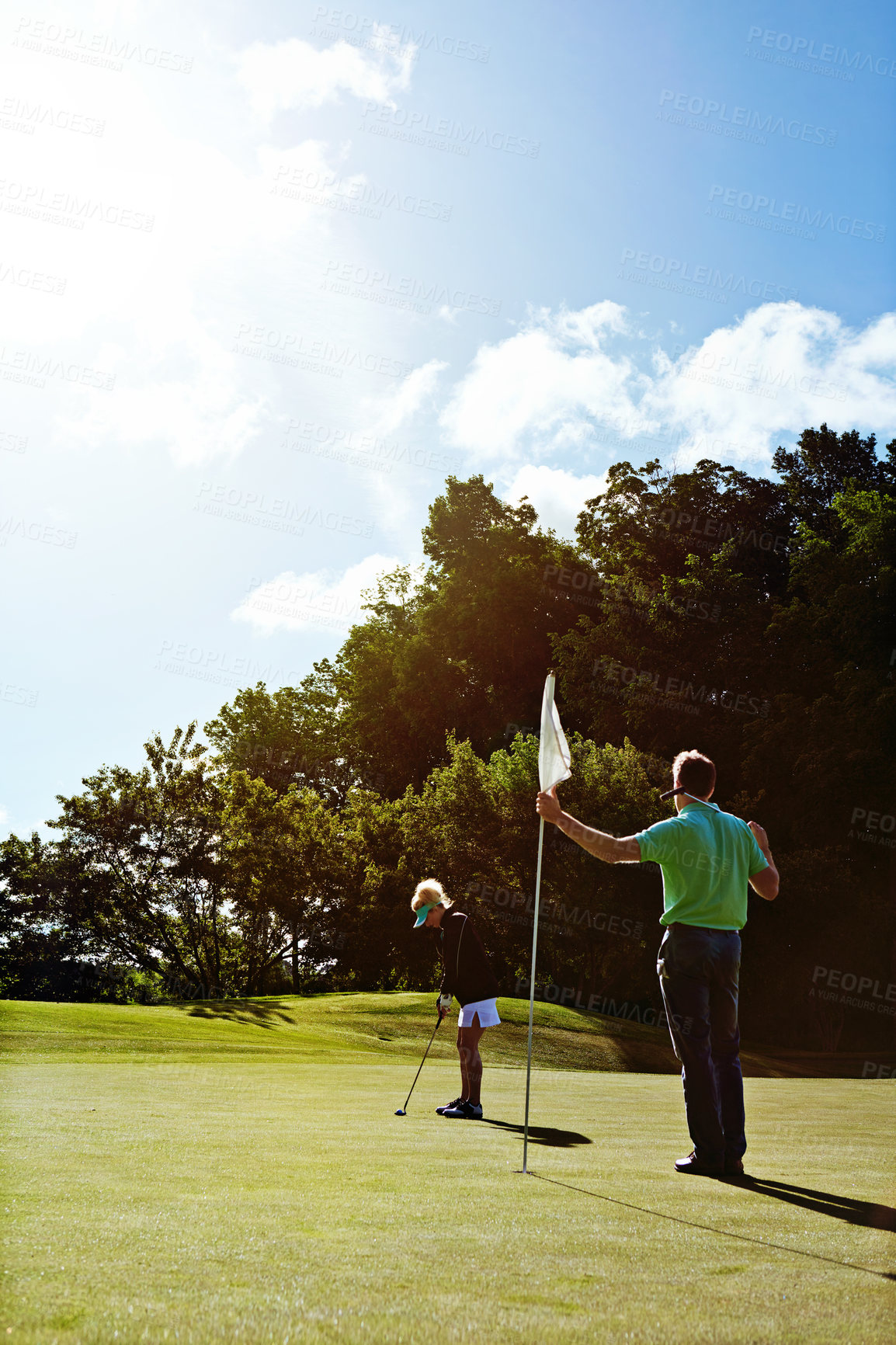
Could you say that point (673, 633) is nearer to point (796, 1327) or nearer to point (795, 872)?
point (795, 872)

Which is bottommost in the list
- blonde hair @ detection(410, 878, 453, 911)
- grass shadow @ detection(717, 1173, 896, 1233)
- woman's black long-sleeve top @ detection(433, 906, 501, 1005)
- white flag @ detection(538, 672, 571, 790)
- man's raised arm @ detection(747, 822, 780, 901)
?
grass shadow @ detection(717, 1173, 896, 1233)

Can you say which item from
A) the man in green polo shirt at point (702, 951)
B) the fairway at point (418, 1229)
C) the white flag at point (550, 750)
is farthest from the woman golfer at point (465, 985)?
the man in green polo shirt at point (702, 951)

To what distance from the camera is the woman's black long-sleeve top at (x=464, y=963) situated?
32.5 ft

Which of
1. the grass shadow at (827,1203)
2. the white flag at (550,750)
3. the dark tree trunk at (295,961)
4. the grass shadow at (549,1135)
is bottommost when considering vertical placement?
the dark tree trunk at (295,961)

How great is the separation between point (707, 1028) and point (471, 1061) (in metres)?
4.46

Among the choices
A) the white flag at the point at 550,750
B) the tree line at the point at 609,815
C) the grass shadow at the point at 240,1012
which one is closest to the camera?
the white flag at the point at 550,750

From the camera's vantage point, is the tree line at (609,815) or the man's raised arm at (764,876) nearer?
the man's raised arm at (764,876)

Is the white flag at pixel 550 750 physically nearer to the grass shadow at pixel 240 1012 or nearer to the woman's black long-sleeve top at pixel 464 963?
the woman's black long-sleeve top at pixel 464 963

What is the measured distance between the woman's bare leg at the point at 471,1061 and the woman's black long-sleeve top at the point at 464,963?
25 centimetres

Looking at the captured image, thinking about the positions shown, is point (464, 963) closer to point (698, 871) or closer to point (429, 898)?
point (429, 898)

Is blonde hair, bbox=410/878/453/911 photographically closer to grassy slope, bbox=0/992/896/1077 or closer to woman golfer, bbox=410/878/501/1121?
woman golfer, bbox=410/878/501/1121

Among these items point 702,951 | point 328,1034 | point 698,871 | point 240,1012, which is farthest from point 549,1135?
point 240,1012

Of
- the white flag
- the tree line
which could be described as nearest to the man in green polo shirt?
the white flag

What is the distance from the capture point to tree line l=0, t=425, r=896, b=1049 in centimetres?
3650
